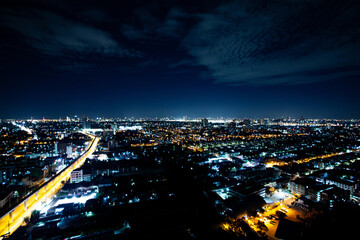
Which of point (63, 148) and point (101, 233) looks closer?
point (101, 233)

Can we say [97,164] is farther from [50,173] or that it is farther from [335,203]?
[335,203]

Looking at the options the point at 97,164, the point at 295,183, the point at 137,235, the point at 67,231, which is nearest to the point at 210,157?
the point at 295,183

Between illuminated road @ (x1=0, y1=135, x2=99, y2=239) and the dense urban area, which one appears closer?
the dense urban area

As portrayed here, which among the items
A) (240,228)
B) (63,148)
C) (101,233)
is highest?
(63,148)

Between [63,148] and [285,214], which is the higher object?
[63,148]

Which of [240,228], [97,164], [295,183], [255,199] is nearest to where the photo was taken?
[240,228]

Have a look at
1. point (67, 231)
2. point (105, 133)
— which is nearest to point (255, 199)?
point (67, 231)

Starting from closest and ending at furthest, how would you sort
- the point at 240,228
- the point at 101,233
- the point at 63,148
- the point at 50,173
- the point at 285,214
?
the point at 101,233, the point at 240,228, the point at 285,214, the point at 50,173, the point at 63,148

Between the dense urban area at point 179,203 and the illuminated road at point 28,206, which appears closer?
the dense urban area at point 179,203

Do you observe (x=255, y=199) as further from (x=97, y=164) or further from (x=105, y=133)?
(x=105, y=133)
